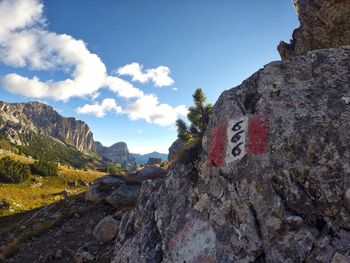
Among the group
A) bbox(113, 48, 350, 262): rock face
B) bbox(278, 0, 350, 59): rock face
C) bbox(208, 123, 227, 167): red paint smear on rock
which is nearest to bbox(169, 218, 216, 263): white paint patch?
bbox(113, 48, 350, 262): rock face

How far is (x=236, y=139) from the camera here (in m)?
9.97

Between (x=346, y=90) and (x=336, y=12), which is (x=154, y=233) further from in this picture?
(x=336, y=12)

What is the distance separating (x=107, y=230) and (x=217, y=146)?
13.9m

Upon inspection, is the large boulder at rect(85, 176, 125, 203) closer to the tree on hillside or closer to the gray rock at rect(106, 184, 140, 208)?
the gray rock at rect(106, 184, 140, 208)

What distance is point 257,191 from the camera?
868 cm

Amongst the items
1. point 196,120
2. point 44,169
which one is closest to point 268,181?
point 196,120

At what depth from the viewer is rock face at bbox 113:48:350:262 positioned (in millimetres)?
7613

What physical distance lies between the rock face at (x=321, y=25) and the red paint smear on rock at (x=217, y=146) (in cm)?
1301

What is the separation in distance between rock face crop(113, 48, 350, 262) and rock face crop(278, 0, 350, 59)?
12352 millimetres

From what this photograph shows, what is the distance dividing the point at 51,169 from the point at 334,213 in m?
94.2

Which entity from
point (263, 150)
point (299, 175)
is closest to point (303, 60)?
point (263, 150)

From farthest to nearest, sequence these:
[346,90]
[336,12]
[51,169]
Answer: [51,169]
[336,12]
[346,90]

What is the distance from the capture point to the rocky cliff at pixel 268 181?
7.60 meters

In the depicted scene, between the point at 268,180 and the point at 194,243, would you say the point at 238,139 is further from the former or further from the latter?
the point at 194,243
